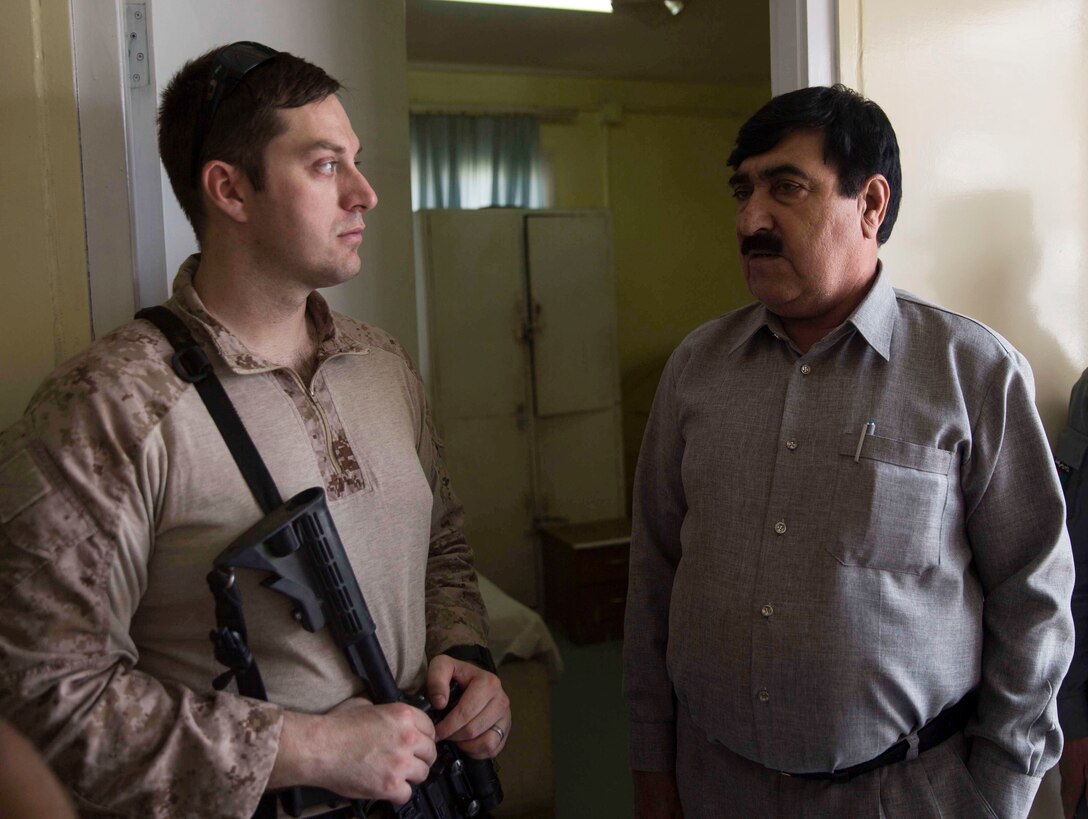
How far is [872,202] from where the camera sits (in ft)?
4.63

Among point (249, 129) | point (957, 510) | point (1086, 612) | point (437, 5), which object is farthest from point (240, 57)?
point (437, 5)

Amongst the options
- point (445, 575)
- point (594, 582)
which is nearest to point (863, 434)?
point (445, 575)

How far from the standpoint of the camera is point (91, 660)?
0.95 metres

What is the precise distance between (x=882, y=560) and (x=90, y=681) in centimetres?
105

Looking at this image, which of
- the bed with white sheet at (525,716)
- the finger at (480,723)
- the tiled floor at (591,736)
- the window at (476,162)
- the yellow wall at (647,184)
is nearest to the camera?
the finger at (480,723)

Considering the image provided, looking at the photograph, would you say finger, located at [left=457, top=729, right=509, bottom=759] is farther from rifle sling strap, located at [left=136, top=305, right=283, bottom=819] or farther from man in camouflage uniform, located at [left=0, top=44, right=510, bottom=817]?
rifle sling strap, located at [left=136, top=305, right=283, bottom=819]

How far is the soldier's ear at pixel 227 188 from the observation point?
1.16 m

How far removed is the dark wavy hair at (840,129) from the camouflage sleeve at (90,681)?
3.58ft

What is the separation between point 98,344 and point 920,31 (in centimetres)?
170

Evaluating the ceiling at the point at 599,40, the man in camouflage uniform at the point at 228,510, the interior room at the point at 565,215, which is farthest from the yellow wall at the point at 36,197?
the ceiling at the point at 599,40

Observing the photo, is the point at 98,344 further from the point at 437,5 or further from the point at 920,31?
the point at 437,5

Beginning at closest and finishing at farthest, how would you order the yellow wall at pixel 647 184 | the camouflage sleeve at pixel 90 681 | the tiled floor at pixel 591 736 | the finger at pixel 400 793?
1. the camouflage sleeve at pixel 90 681
2. the finger at pixel 400 793
3. the tiled floor at pixel 591 736
4. the yellow wall at pixel 647 184

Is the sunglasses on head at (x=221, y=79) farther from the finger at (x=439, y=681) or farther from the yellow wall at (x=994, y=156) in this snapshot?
the yellow wall at (x=994, y=156)

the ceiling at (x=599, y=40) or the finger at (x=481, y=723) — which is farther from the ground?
the ceiling at (x=599, y=40)
